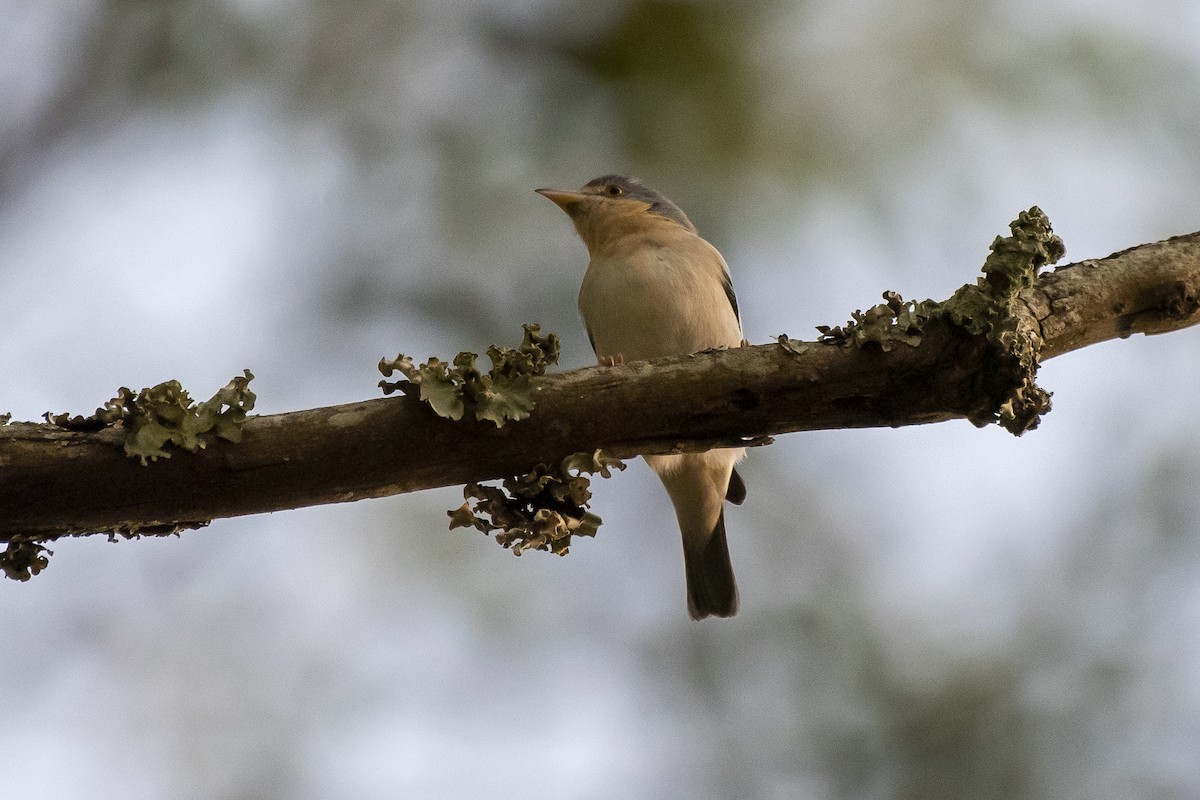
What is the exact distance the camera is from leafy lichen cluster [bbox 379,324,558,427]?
3133 millimetres

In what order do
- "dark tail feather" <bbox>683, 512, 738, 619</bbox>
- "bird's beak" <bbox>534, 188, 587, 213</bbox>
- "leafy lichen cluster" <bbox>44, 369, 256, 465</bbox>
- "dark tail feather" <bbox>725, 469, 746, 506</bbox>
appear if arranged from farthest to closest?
"bird's beak" <bbox>534, 188, 587, 213</bbox> < "dark tail feather" <bbox>725, 469, 746, 506</bbox> < "dark tail feather" <bbox>683, 512, 738, 619</bbox> < "leafy lichen cluster" <bbox>44, 369, 256, 465</bbox>

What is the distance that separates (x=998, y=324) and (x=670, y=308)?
2.41m

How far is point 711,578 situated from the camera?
5641mm

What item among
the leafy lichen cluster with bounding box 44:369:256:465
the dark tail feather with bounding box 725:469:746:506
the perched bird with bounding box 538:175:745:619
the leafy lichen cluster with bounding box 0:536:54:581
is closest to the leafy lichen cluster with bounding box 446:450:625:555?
the leafy lichen cluster with bounding box 44:369:256:465

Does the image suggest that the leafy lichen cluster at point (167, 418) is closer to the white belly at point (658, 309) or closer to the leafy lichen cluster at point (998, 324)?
the leafy lichen cluster at point (998, 324)

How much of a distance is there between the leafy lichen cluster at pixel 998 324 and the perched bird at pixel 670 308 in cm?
205

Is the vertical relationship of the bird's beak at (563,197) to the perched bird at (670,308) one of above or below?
above

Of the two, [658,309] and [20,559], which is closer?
[20,559]

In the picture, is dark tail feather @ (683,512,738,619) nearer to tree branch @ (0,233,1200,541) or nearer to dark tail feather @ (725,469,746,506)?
dark tail feather @ (725,469,746,506)

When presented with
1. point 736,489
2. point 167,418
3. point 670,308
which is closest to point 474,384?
point 167,418

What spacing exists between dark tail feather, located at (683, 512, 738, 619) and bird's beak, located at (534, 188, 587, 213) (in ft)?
6.09

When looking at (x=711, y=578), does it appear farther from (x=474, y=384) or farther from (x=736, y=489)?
(x=474, y=384)

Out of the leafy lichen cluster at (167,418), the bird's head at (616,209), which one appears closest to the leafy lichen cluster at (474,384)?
the leafy lichen cluster at (167,418)

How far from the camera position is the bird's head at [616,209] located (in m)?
5.83
